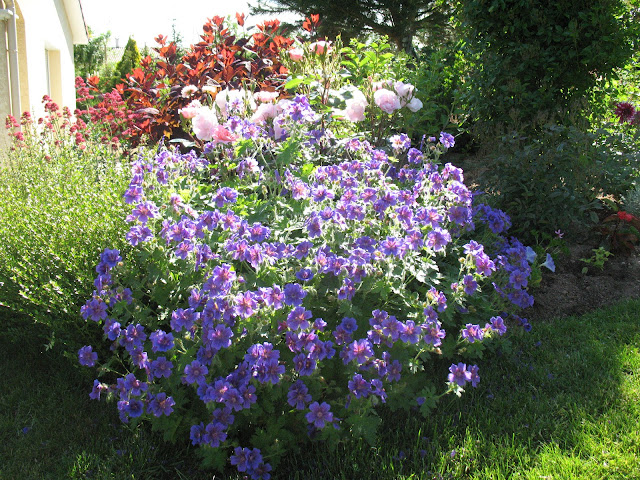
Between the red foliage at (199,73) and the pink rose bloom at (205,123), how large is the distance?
1.40m

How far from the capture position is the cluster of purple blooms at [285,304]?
210 centimetres

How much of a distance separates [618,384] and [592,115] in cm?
316

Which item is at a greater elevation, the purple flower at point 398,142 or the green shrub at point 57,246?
the purple flower at point 398,142

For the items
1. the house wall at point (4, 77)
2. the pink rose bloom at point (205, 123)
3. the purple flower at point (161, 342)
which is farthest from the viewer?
the house wall at point (4, 77)

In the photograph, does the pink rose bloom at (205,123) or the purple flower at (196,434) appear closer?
the purple flower at (196,434)

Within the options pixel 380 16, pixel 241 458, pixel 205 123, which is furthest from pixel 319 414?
pixel 380 16

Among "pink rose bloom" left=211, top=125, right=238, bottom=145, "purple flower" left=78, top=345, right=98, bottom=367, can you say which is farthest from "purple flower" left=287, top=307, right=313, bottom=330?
"pink rose bloom" left=211, top=125, right=238, bottom=145

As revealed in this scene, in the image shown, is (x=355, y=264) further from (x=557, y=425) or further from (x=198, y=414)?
(x=557, y=425)

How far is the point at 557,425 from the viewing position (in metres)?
2.42

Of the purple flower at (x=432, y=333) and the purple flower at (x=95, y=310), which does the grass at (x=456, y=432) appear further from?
the purple flower at (x=95, y=310)

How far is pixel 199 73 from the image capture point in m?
5.25

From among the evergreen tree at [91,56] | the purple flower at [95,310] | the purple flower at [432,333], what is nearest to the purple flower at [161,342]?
the purple flower at [95,310]

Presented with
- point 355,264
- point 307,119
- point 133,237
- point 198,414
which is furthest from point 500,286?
point 133,237

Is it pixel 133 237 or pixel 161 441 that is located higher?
pixel 133 237
